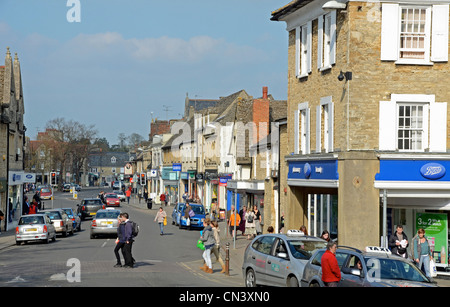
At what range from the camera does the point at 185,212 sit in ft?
143

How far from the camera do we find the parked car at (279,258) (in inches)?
647

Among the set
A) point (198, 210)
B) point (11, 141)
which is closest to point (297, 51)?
point (198, 210)

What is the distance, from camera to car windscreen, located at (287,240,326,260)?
1675 cm

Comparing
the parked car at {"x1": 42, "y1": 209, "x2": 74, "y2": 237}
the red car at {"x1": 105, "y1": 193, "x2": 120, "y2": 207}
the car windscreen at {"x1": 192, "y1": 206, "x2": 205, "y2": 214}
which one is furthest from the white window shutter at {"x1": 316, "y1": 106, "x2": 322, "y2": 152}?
the red car at {"x1": 105, "y1": 193, "x2": 120, "y2": 207}

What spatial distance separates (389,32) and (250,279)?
31.2 feet

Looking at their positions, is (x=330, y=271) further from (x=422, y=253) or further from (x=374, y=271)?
(x=422, y=253)

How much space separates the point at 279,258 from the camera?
17.0 meters

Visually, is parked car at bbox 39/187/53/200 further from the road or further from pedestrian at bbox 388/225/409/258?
pedestrian at bbox 388/225/409/258

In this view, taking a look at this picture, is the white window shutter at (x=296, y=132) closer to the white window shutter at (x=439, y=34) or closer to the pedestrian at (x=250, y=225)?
the white window shutter at (x=439, y=34)

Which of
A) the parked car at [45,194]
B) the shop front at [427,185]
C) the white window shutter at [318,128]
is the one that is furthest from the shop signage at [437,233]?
the parked car at [45,194]

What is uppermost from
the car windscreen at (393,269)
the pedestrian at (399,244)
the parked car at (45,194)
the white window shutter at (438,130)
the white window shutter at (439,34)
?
the white window shutter at (439,34)

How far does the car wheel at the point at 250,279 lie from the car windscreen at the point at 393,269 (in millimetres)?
4385
